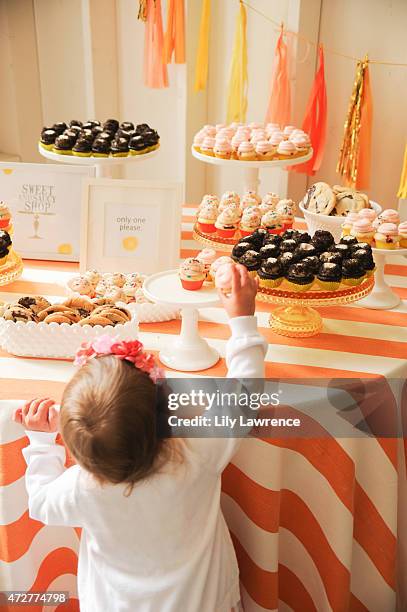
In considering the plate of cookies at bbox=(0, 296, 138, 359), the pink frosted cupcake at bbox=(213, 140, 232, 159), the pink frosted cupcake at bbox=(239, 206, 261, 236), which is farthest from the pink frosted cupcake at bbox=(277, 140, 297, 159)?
the plate of cookies at bbox=(0, 296, 138, 359)

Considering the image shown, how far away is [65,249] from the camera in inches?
83.8

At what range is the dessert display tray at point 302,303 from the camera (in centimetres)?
161

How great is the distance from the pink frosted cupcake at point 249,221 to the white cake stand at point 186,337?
53 centimetres

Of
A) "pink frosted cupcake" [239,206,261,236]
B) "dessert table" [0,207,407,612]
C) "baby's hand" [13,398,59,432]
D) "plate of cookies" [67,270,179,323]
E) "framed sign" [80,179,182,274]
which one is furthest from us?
"pink frosted cupcake" [239,206,261,236]

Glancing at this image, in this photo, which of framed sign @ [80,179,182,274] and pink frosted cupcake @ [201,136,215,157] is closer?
framed sign @ [80,179,182,274]

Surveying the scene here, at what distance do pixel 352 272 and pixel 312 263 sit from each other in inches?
4.0

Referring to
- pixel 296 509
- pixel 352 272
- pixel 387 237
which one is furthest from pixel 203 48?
pixel 296 509

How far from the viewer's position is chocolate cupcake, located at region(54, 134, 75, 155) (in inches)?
85.2

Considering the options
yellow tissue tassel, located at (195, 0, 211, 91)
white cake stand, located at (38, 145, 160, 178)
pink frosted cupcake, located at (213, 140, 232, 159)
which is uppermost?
yellow tissue tassel, located at (195, 0, 211, 91)

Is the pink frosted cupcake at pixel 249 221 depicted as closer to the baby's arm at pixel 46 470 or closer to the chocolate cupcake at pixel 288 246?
the chocolate cupcake at pixel 288 246

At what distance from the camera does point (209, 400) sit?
4.24ft

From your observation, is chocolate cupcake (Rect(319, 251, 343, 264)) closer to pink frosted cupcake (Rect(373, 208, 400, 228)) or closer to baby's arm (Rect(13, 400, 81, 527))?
pink frosted cupcake (Rect(373, 208, 400, 228))

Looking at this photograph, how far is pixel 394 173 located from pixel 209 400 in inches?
87.0

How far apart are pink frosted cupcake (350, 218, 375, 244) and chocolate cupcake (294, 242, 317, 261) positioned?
0.25 m
